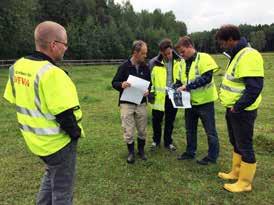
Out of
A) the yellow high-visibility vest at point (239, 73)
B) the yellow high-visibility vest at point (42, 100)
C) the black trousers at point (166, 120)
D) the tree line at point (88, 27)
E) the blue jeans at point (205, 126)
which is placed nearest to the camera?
the yellow high-visibility vest at point (42, 100)

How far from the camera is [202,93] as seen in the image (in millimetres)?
6613

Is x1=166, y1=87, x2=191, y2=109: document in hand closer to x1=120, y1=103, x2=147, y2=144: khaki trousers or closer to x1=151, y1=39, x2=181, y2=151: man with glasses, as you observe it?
x1=151, y1=39, x2=181, y2=151: man with glasses

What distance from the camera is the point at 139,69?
700 cm

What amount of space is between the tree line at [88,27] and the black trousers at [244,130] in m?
30.0

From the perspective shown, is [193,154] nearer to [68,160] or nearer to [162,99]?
[162,99]

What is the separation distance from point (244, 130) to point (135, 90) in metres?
2.16

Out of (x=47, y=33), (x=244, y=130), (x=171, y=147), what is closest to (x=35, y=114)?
(x=47, y=33)

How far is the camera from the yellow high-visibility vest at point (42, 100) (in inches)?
141

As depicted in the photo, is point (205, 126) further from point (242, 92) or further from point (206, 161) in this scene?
point (242, 92)

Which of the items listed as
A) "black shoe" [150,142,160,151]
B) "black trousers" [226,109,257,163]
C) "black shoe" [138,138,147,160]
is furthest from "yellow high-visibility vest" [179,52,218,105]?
"black shoe" [150,142,160,151]

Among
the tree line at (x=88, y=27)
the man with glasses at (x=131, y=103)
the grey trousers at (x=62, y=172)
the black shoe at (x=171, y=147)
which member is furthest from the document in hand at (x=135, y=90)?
the tree line at (x=88, y=27)

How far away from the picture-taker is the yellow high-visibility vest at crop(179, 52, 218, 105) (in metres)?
6.50

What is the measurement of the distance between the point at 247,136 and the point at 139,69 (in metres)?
2.42

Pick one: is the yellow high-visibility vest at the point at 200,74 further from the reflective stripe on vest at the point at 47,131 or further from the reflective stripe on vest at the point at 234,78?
the reflective stripe on vest at the point at 47,131
